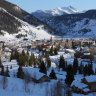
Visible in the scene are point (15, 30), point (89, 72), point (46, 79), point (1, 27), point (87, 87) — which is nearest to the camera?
point (87, 87)

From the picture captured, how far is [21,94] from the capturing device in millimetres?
25719

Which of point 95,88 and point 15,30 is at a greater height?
point 15,30

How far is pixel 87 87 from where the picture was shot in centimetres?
3070

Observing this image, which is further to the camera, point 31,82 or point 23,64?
point 23,64

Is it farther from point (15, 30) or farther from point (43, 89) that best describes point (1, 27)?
point (43, 89)

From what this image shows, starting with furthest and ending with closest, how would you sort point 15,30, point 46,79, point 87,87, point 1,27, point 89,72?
point 15,30 < point 1,27 < point 89,72 < point 46,79 < point 87,87

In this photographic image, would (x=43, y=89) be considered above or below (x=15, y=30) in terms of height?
below

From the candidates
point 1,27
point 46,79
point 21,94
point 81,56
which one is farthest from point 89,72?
point 1,27

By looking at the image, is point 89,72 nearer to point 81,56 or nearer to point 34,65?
point 34,65

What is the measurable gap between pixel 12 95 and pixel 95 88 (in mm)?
12227

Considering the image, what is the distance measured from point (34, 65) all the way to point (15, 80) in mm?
18765

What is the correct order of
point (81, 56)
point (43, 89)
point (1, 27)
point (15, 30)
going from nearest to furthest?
point (43, 89) → point (81, 56) → point (1, 27) → point (15, 30)

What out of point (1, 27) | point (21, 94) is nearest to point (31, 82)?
point (21, 94)

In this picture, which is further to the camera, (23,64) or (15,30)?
(15,30)
